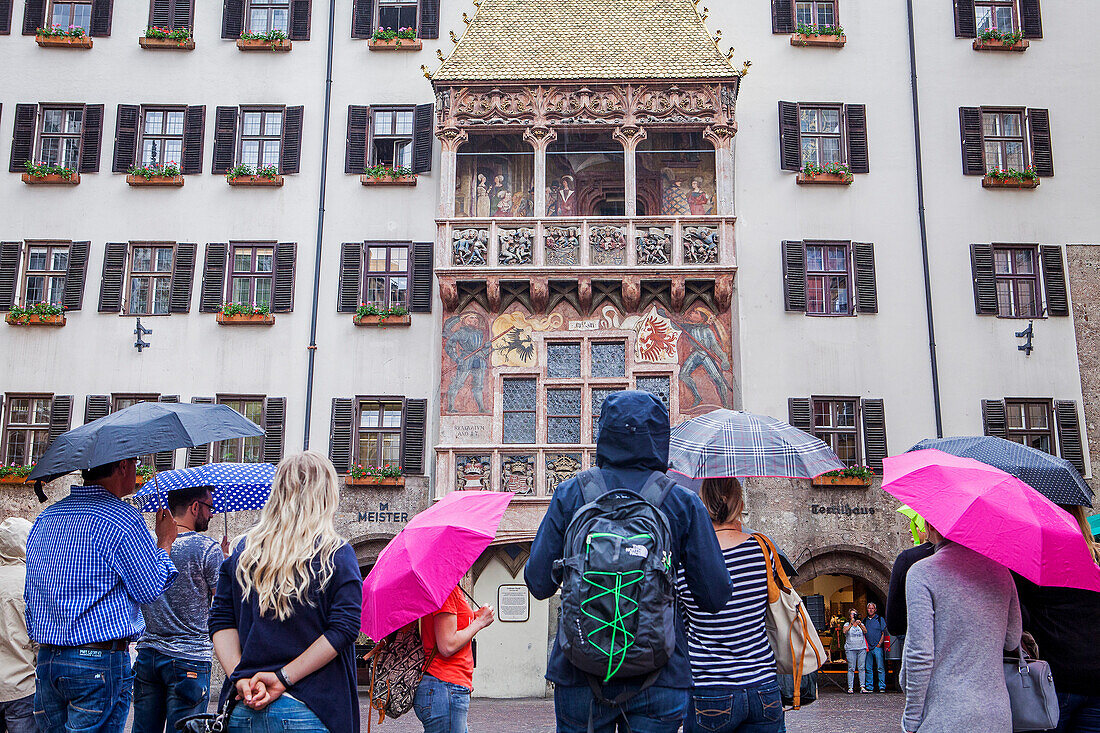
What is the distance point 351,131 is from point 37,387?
8.50 m

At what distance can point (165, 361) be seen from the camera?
21.3m

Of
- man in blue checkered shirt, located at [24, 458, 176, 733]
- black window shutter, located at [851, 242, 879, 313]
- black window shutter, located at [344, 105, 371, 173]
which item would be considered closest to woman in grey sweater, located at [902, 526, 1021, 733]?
man in blue checkered shirt, located at [24, 458, 176, 733]

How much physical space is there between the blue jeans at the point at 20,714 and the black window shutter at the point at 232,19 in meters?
19.2

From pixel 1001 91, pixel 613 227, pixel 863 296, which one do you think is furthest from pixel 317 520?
pixel 1001 91

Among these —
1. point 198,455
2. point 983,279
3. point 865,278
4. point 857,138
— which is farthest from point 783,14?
point 198,455

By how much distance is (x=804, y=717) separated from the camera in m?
16.5

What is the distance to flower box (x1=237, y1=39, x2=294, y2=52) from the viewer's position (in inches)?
893

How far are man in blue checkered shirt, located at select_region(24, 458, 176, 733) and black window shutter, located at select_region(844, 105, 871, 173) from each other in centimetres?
1949

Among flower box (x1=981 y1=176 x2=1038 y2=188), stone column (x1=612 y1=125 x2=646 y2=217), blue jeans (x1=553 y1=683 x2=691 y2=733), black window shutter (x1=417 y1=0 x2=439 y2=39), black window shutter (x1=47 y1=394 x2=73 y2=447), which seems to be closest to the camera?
blue jeans (x1=553 y1=683 x2=691 y2=733)

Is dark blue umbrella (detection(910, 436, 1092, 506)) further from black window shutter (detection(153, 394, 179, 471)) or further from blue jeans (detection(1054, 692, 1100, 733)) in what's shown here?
black window shutter (detection(153, 394, 179, 471))

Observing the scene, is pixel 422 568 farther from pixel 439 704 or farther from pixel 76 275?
pixel 76 275

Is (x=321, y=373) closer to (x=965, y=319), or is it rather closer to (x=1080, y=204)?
(x=965, y=319)

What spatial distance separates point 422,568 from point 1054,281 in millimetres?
19771

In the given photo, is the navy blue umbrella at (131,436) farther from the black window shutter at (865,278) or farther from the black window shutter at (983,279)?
the black window shutter at (983,279)
